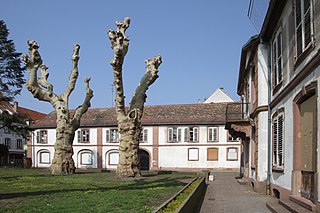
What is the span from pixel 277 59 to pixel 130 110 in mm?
10307

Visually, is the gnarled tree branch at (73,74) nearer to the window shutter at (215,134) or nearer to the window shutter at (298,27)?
the window shutter at (298,27)

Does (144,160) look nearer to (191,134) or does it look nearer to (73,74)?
(191,134)

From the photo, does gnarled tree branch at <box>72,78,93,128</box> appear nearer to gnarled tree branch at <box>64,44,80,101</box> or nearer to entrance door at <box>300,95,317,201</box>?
gnarled tree branch at <box>64,44,80,101</box>

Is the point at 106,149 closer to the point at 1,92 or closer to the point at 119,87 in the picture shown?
the point at 1,92

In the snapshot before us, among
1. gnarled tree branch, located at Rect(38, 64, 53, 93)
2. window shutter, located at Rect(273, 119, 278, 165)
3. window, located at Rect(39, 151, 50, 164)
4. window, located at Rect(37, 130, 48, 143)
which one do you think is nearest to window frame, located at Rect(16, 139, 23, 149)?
window, located at Rect(37, 130, 48, 143)

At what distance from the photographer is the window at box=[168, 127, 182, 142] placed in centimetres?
4834

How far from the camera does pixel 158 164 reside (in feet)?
159

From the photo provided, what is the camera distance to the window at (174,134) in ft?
159

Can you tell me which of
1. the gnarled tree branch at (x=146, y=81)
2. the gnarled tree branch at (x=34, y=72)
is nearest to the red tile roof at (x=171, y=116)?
the gnarled tree branch at (x=34, y=72)

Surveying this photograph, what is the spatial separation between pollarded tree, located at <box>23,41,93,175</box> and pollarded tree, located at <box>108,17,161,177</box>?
6114mm

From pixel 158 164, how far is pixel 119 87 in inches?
1093

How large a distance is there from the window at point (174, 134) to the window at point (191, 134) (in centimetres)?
79

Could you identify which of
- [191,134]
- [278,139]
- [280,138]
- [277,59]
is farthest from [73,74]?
[191,134]

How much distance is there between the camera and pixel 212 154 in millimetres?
47281
